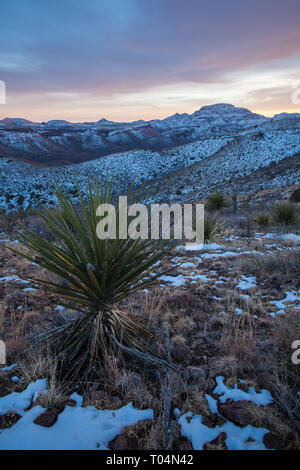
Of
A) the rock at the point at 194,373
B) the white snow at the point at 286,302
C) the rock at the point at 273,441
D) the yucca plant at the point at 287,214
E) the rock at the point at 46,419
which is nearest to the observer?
the rock at the point at 273,441

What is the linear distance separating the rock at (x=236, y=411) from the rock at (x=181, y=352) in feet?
1.76

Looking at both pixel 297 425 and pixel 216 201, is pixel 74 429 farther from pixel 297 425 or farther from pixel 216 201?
pixel 216 201

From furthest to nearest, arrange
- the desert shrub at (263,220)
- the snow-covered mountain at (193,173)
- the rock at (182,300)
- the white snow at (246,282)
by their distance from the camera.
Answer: the snow-covered mountain at (193,173) < the desert shrub at (263,220) < the white snow at (246,282) < the rock at (182,300)

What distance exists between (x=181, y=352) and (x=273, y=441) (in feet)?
3.07

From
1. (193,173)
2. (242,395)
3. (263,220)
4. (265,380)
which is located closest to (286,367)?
(265,380)

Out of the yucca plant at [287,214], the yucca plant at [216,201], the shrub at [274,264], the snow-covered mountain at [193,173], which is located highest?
the snow-covered mountain at [193,173]

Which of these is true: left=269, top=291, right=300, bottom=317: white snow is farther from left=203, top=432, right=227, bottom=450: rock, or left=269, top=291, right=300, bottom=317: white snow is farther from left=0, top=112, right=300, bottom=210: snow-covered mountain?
left=0, top=112, right=300, bottom=210: snow-covered mountain

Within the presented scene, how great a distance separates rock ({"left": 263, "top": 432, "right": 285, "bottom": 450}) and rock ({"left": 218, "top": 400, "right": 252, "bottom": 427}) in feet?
0.45

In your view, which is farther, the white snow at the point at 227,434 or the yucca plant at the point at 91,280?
the yucca plant at the point at 91,280

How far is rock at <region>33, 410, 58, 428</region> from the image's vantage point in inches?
60.2

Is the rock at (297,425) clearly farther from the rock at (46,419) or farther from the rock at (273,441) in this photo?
the rock at (46,419)

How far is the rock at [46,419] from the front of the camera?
1529 mm

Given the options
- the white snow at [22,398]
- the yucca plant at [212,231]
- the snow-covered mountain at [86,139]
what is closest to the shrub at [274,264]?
the yucca plant at [212,231]
